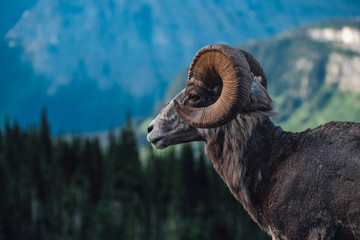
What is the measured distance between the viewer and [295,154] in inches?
329

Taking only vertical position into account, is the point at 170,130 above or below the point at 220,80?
below

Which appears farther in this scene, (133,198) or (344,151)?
(133,198)

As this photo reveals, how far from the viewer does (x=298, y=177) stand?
7949 millimetres

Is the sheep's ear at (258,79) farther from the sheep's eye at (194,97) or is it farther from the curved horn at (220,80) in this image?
the sheep's eye at (194,97)

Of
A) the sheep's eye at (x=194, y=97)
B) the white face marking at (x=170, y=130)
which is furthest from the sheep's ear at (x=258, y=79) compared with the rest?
the white face marking at (x=170, y=130)

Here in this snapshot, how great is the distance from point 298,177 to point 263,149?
1167 mm

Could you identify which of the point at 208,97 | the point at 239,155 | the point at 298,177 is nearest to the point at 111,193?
the point at 208,97

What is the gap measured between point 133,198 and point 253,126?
388 feet

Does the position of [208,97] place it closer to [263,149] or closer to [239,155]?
[239,155]

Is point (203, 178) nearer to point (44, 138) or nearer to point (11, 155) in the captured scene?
point (44, 138)

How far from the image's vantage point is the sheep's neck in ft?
28.9

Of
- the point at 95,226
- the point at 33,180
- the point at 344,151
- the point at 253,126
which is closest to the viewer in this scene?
the point at 344,151

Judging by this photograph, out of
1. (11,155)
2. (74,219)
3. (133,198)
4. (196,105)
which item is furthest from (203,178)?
(196,105)

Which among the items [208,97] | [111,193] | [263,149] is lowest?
[263,149]
